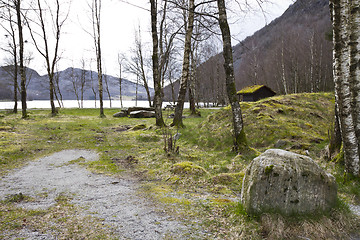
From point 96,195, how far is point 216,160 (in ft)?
14.1

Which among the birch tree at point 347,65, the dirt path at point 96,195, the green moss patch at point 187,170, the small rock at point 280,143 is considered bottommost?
the dirt path at point 96,195

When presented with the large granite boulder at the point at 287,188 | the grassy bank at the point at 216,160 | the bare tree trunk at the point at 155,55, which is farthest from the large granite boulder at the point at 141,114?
the large granite boulder at the point at 287,188

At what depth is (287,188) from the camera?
140 inches

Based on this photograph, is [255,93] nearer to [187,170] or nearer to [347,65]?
[347,65]

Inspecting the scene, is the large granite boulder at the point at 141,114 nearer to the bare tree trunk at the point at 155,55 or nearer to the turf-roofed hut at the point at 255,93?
the bare tree trunk at the point at 155,55

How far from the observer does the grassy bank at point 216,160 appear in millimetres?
3484

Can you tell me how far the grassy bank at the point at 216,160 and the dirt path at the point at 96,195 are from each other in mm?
392

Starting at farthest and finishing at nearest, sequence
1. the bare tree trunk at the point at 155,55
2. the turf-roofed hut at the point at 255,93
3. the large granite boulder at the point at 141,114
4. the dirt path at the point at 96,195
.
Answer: the turf-roofed hut at the point at 255,93 < the large granite boulder at the point at 141,114 < the bare tree trunk at the point at 155,55 < the dirt path at the point at 96,195

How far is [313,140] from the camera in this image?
866 centimetres

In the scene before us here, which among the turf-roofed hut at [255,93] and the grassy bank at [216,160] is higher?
the turf-roofed hut at [255,93]

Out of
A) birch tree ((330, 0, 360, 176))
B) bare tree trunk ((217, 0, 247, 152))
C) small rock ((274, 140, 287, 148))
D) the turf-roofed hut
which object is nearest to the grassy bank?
small rock ((274, 140, 287, 148))

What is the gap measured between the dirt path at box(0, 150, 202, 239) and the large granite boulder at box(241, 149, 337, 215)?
1374 mm

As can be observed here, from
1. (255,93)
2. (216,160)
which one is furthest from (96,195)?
(255,93)

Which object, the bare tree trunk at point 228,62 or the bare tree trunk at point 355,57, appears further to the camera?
the bare tree trunk at point 228,62
